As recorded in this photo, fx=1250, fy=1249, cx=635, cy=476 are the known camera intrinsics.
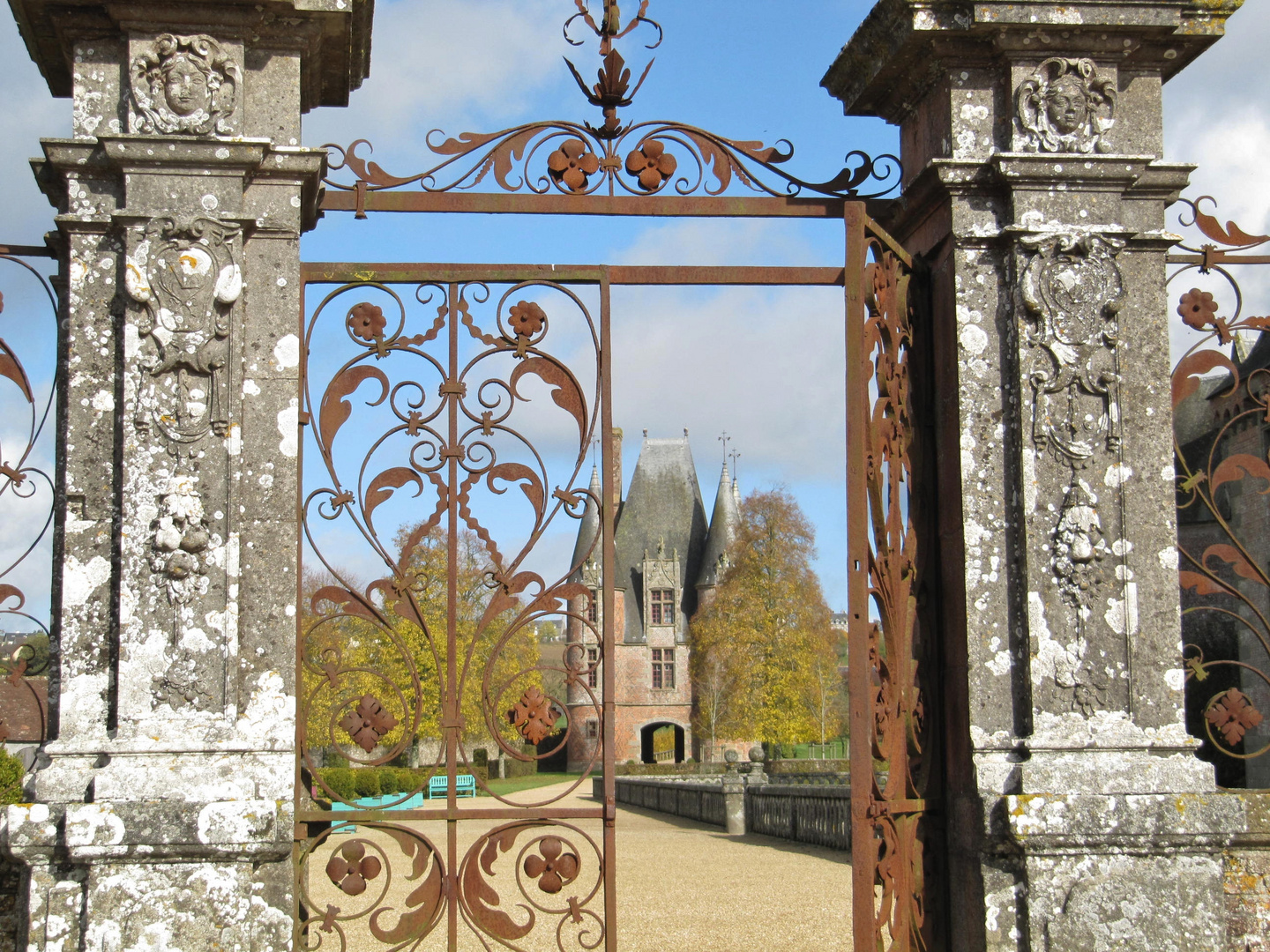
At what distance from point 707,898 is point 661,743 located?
36.9 m

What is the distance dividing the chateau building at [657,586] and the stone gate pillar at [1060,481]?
3984 cm

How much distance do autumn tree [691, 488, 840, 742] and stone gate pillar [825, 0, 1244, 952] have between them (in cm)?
2953

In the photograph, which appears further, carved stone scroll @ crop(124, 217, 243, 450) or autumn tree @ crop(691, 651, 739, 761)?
autumn tree @ crop(691, 651, 739, 761)

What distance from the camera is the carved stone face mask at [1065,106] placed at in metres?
4.07

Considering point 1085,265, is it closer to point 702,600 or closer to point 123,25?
point 123,25

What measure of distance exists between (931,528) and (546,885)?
1.74 meters

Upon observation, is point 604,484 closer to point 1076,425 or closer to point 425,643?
point 1076,425

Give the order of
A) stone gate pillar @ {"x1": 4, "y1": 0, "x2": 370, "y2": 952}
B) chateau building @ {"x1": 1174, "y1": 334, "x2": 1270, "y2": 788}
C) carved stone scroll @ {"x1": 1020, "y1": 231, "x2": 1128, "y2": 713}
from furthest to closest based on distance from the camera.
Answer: chateau building @ {"x1": 1174, "y1": 334, "x2": 1270, "y2": 788}
carved stone scroll @ {"x1": 1020, "y1": 231, "x2": 1128, "y2": 713}
stone gate pillar @ {"x1": 4, "y1": 0, "x2": 370, "y2": 952}

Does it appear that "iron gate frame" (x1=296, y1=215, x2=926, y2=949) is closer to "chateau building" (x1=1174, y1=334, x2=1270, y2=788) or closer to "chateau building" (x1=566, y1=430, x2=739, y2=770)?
"chateau building" (x1=1174, y1=334, x2=1270, y2=788)

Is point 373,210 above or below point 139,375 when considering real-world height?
above

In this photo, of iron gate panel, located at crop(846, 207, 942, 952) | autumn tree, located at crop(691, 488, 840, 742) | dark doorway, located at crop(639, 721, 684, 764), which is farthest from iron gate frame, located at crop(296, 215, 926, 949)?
dark doorway, located at crop(639, 721, 684, 764)

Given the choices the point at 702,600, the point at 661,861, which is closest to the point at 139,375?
the point at 661,861

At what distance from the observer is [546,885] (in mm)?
4004

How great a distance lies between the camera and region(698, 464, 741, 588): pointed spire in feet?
158
